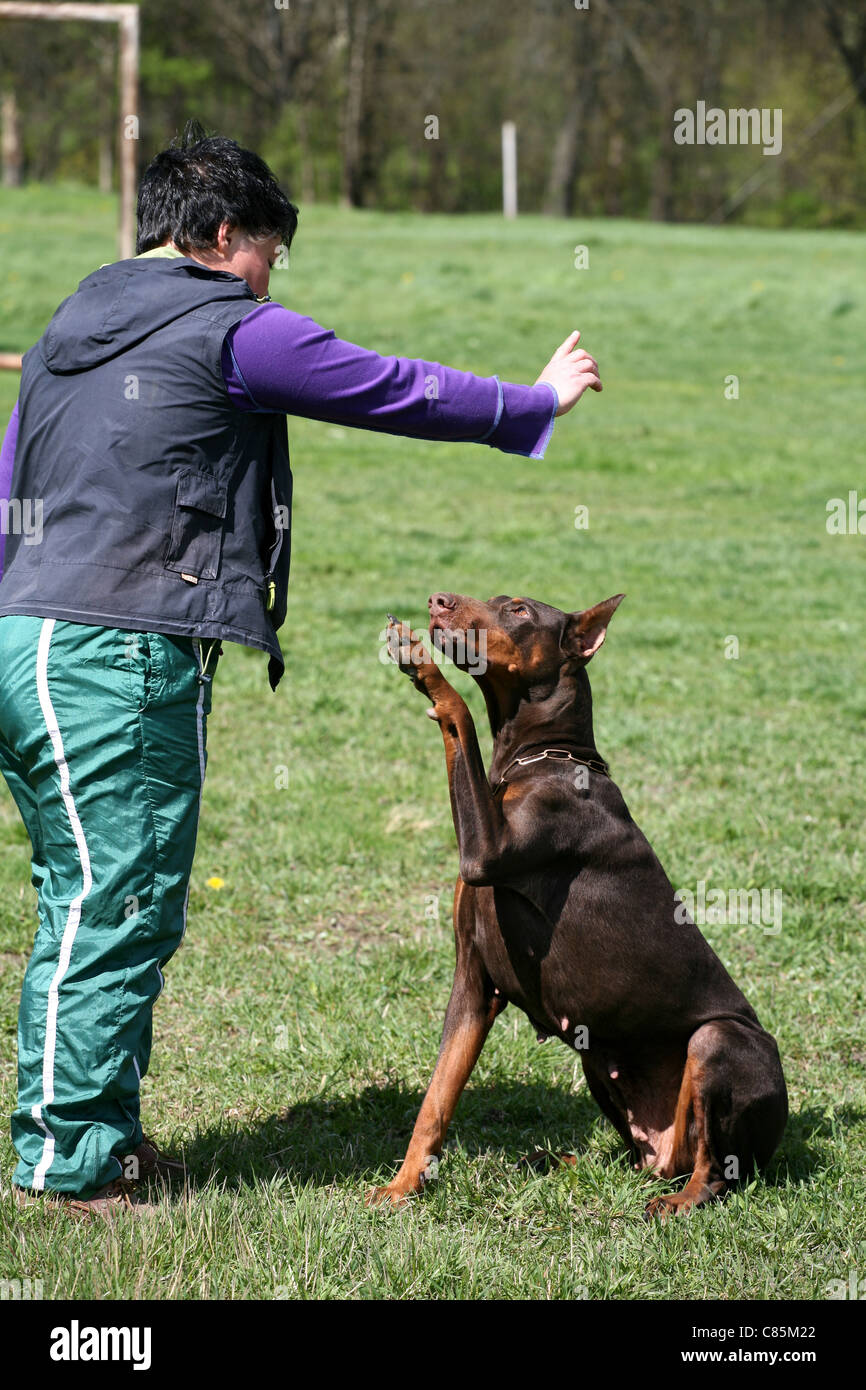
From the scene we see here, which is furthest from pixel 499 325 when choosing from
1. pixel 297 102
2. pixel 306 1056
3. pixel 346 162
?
pixel 297 102

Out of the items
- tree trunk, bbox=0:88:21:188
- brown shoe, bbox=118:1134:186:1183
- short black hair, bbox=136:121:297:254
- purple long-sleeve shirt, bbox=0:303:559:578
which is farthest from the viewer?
Result: tree trunk, bbox=0:88:21:188

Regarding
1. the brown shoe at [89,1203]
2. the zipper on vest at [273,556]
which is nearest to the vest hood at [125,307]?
the zipper on vest at [273,556]

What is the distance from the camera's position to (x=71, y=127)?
5178 cm

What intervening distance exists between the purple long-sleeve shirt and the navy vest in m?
0.07

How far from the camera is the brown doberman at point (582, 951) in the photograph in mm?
3412

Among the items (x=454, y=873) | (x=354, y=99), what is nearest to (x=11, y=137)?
(x=354, y=99)

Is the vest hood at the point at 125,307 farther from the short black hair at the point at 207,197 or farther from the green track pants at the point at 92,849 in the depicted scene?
the green track pants at the point at 92,849

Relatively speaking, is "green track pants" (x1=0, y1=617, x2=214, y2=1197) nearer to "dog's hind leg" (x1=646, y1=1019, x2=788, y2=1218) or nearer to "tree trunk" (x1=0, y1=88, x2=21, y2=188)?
"dog's hind leg" (x1=646, y1=1019, x2=788, y2=1218)

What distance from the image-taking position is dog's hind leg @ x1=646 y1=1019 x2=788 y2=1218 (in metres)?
3.41

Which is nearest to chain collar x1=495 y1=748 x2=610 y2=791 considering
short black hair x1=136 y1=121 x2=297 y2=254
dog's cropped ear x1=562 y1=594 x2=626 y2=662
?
dog's cropped ear x1=562 y1=594 x2=626 y2=662

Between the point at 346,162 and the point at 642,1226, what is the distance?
139ft

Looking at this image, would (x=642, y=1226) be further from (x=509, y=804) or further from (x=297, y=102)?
Answer: (x=297, y=102)

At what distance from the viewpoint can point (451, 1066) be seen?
3471 mm

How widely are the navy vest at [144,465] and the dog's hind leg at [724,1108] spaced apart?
1479 mm
